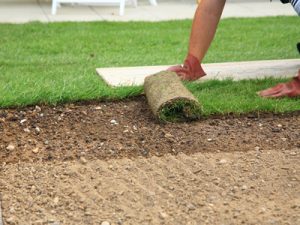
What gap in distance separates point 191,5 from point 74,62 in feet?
14.3

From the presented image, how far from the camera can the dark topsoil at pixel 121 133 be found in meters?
3.58

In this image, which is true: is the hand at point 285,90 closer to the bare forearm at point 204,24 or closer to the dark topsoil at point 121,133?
the dark topsoil at point 121,133

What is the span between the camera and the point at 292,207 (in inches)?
116

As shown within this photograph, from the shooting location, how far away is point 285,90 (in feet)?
14.8

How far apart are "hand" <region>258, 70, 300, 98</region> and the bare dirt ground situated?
307 mm

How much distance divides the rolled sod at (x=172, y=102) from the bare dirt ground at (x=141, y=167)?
0.22 ft

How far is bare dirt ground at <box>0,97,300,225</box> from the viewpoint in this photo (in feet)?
9.52

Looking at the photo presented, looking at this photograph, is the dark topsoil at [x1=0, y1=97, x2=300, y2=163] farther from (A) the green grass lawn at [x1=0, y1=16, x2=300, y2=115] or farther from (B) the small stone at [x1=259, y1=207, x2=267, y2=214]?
(B) the small stone at [x1=259, y1=207, x2=267, y2=214]

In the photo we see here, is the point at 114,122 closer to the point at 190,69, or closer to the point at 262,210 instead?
the point at 190,69

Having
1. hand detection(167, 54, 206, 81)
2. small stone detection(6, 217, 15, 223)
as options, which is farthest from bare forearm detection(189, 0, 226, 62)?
small stone detection(6, 217, 15, 223)

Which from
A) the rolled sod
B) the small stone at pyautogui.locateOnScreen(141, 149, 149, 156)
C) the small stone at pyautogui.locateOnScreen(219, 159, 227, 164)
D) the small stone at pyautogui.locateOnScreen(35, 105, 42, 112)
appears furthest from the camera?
the small stone at pyautogui.locateOnScreen(35, 105, 42, 112)

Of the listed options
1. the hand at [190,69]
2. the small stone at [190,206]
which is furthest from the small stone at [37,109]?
the small stone at [190,206]

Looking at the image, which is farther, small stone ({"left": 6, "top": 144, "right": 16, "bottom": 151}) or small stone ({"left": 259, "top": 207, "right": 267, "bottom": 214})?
small stone ({"left": 6, "top": 144, "right": 16, "bottom": 151})

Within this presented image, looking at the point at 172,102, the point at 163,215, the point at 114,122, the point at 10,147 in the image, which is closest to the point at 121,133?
the point at 114,122
